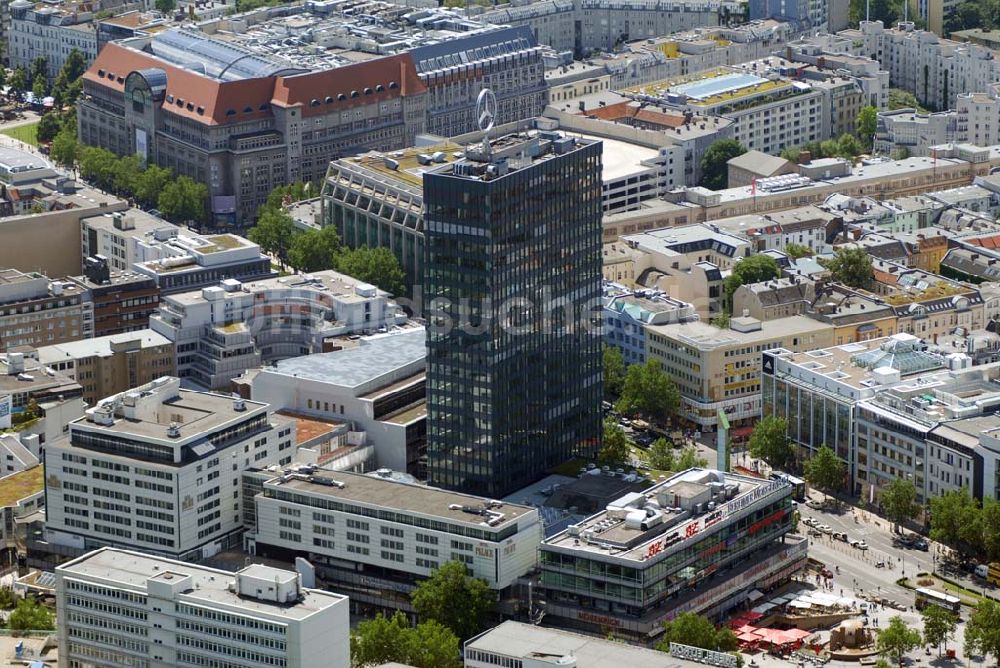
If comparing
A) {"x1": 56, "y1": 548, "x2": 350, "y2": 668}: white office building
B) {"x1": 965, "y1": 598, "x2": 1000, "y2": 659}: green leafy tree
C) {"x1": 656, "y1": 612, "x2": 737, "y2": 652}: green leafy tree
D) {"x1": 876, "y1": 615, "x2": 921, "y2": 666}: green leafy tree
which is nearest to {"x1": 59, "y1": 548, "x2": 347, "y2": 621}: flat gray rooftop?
{"x1": 56, "y1": 548, "x2": 350, "y2": 668}: white office building

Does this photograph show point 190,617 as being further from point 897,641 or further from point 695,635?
point 897,641

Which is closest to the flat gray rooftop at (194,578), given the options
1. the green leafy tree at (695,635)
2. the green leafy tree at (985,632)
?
the green leafy tree at (695,635)

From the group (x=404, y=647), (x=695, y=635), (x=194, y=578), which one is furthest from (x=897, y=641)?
(x=194, y=578)

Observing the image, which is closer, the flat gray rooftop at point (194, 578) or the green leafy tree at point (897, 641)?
the flat gray rooftop at point (194, 578)

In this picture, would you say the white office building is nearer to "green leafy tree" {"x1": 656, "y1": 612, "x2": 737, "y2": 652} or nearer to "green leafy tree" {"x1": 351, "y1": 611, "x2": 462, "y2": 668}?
"green leafy tree" {"x1": 351, "y1": 611, "x2": 462, "y2": 668}

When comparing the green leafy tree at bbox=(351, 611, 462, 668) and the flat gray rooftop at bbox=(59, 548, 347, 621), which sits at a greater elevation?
the flat gray rooftop at bbox=(59, 548, 347, 621)

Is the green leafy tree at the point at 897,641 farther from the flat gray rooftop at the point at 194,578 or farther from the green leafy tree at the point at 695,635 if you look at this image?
the flat gray rooftop at the point at 194,578
